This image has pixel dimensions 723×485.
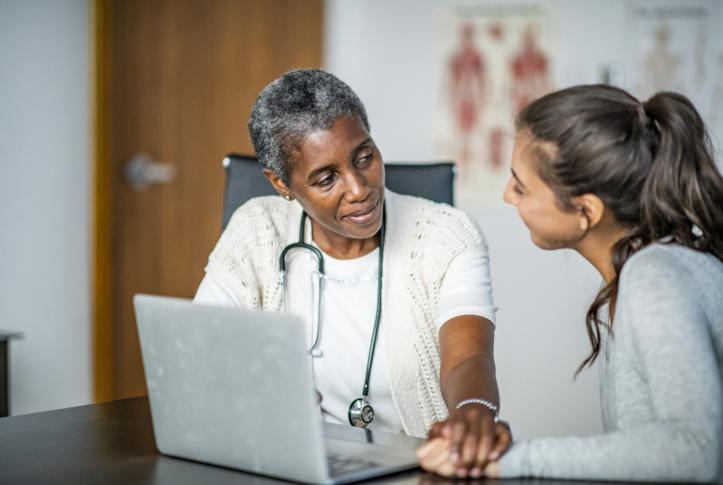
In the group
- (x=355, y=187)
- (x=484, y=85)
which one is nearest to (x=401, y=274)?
(x=355, y=187)

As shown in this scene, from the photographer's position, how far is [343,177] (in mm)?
1541

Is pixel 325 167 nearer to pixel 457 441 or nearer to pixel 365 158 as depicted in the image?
pixel 365 158

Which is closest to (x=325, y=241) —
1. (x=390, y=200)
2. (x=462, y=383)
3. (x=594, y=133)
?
(x=390, y=200)

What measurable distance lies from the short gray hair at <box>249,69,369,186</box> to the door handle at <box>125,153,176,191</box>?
5.41 feet

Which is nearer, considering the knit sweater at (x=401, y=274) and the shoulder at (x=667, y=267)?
the shoulder at (x=667, y=267)

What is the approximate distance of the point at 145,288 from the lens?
3221mm

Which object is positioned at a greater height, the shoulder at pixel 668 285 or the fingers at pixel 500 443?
the shoulder at pixel 668 285

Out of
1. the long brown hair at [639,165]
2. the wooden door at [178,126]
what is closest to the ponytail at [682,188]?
the long brown hair at [639,165]

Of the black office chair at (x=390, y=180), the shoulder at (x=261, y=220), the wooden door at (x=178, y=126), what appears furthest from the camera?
the wooden door at (x=178, y=126)

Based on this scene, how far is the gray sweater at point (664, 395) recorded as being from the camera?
929 millimetres

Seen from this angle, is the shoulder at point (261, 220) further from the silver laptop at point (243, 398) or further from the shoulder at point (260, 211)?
the silver laptop at point (243, 398)

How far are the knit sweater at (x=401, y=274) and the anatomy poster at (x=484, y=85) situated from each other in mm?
1514

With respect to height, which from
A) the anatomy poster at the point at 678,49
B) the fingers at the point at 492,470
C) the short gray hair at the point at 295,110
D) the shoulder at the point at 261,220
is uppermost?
the anatomy poster at the point at 678,49

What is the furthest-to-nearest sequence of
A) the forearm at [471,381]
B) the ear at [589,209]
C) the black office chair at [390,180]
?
the black office chair at [390,180] < the forearm at [471,381] < the ear at [589,209]
